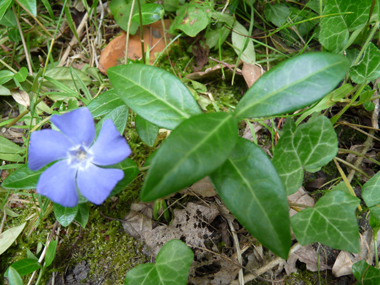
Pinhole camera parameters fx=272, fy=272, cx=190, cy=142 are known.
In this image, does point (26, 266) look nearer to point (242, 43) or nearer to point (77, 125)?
point (77, 125)

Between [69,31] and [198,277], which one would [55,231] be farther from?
[69,31]

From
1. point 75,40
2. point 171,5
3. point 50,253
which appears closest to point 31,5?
point 75,40

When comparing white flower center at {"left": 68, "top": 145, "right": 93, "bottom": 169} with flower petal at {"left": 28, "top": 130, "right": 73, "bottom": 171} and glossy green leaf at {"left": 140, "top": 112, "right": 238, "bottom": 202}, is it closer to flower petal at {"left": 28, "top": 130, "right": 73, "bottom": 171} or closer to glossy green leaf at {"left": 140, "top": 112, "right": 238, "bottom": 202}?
flower petal at {"left": 28, "top": 130, "right": 73, "bottom": 171}

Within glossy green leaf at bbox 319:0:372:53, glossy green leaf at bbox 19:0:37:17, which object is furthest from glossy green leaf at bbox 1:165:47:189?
glossy green leaf at bbox 319:0:372:53

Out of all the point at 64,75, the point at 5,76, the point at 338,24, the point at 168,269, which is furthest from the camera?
the point at 64,75

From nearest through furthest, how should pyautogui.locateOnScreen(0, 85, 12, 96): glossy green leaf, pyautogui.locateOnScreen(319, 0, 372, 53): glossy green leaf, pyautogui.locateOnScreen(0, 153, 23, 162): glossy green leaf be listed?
pyautogui.locateOnScreen(319, 0, 372, 53): glossy green leaf, pyautogui.locateOnScreen(0, 153, 23, 162): glossy green leaf, pyautogui.locateOnScreen(0, 85, 12, 96): glossy green leaf

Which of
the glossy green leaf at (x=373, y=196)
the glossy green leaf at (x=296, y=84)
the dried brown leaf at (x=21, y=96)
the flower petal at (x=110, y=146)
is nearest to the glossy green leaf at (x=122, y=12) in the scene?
the dried brown leaf at (x=21, y=96)
